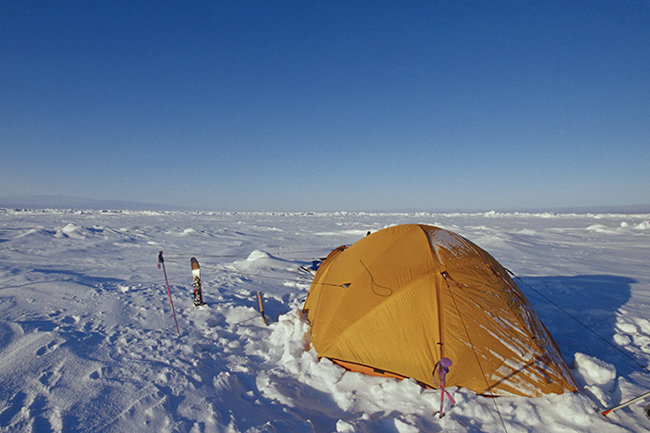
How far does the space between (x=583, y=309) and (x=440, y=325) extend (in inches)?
212

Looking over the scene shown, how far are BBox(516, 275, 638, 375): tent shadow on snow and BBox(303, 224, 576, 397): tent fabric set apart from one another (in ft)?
5.65

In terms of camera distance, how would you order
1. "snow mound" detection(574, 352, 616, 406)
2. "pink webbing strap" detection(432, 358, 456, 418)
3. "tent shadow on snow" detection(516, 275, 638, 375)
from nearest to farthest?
"pink webbing strap" detection(432, 358, 456, 418) → "snow mound" detection(574, 352, 616, 406) → "tent shadow on snow" detection(516, 275, 638, 375)

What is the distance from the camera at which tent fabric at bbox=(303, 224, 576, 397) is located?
3279mm

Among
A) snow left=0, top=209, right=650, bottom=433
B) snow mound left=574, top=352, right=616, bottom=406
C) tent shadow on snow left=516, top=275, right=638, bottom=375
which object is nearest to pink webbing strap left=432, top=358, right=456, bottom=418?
snow left=0, top=209, right=650, bottom=433

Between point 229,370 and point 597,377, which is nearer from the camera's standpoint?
point 597,377

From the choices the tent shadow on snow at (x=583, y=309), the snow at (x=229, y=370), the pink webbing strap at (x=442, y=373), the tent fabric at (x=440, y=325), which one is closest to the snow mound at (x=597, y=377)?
the snow at (x=229, y=370)

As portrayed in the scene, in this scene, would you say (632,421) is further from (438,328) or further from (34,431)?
(34,431)

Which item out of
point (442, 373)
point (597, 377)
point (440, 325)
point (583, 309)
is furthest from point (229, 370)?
point (583, 309)

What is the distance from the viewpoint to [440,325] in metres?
3.46

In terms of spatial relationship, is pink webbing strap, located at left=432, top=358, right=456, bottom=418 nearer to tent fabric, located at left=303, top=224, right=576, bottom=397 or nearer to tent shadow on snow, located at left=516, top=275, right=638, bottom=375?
tent fabric, located at left=303, top=224, right=576, bottom=397

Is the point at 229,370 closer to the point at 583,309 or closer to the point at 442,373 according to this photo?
the point at 442,373

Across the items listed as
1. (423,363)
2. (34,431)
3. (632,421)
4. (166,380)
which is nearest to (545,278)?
(632,421)

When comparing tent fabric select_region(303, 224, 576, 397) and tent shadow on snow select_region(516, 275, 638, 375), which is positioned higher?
tent fabric select_region(303, 224, 576, 397)

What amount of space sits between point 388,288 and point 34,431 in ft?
12.5
